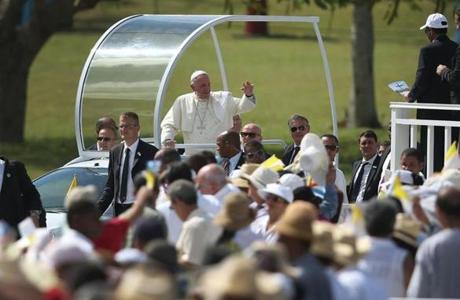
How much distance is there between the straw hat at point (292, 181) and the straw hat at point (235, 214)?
1717mm

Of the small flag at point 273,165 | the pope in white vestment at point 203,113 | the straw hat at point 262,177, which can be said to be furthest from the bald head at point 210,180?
the pope in white vestment at point 203,113

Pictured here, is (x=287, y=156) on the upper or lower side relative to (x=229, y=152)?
lower

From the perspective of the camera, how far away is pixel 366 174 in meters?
17.6

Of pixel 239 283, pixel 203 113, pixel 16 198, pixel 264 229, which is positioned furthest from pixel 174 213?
pixel 203 113

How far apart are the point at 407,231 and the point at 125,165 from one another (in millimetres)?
5220

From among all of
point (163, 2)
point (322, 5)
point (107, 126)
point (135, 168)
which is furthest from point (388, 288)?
point (163, 2)

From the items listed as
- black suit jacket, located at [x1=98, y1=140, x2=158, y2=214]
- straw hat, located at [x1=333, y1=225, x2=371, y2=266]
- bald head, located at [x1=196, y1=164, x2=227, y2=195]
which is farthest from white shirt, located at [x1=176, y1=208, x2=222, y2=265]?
black suit jacket, located at [x1=98, y1=140, x2=158, y2=214]

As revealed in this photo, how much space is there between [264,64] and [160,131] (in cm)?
3020

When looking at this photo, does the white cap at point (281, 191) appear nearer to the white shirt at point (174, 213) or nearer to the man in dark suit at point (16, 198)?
the white shirt at point (174, 213)

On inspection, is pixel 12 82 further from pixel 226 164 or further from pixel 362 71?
pixel 226 164

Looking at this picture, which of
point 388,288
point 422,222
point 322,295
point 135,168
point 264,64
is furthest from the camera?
point 264,64

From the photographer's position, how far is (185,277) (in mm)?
9820

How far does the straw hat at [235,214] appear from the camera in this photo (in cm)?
1145

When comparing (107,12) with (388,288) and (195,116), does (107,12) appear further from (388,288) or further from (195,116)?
(388,288)
